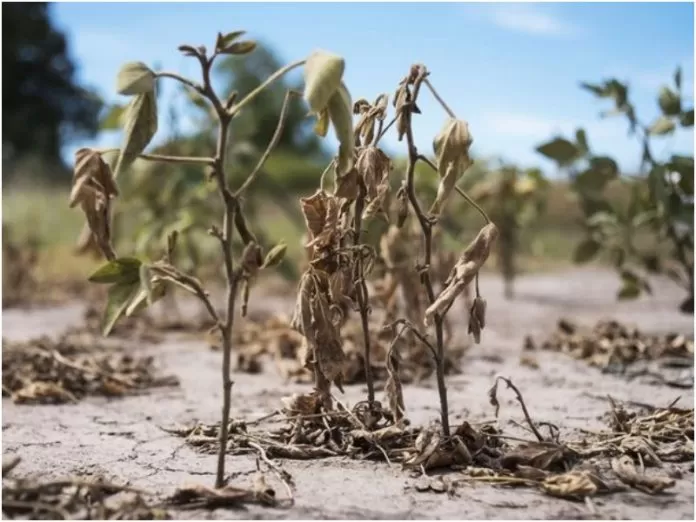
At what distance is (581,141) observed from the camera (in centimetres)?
280

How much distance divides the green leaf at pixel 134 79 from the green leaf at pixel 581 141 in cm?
163

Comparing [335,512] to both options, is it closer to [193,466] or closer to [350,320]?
[193,466]

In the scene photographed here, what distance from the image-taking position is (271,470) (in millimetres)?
1624

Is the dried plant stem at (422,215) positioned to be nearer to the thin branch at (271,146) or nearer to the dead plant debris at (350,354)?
the thin branch at (271,146)

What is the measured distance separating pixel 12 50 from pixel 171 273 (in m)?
14.9

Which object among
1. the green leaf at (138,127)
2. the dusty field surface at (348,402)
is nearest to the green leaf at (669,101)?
the dusty field surface at (348,402)

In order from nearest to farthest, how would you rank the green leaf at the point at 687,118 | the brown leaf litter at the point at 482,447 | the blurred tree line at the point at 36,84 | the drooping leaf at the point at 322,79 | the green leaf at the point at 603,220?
the drooping leaf at the point at 322,79, the brown leaf litter at the point at 482,447, the green leaf at the point at 687,118, the green leaf at the point at 603,220, the blurred tree line at the point at 36,84

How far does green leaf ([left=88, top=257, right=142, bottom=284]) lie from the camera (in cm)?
153

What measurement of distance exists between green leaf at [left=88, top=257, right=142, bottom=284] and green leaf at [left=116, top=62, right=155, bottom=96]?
0.26 meters

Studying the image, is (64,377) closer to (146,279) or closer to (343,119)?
(146,279)

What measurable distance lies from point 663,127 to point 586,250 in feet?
2.06

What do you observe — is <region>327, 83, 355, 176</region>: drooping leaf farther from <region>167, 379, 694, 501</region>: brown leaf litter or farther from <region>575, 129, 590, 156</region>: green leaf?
A: <region>575, 129, 590, 156</region>: green leaf

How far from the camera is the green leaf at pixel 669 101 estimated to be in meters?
2.87

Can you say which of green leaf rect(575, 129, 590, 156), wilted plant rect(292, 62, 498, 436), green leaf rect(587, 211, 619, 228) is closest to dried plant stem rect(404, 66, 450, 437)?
wilted plant rect(292, 62, 498, 436)
